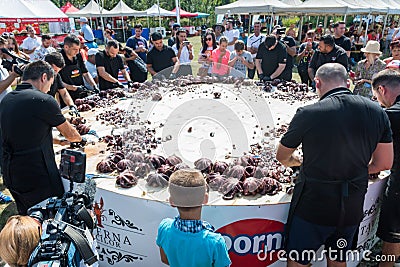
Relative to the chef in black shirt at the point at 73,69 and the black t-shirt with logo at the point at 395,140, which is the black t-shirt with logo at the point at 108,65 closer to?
the chef in black shirt at the point at 73,69

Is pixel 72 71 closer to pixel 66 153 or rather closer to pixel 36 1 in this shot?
pixel 66 153

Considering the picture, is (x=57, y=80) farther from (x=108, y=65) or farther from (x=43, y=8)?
(x=43, y=8)

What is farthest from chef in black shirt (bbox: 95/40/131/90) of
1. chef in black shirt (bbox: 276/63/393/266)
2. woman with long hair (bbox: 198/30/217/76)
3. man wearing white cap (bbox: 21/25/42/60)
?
man wearing white cap (bbox: 21/25/42/60)

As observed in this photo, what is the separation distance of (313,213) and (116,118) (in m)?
3.60

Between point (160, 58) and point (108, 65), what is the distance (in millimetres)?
1135

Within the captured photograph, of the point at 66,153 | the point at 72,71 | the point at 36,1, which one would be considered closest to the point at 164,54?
the point at 72,71

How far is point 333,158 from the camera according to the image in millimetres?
2541

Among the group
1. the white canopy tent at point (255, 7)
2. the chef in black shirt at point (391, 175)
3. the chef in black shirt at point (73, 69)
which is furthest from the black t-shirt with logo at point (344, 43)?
the white canopy tent at point (255, 7)

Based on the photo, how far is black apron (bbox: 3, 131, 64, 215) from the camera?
313 centimetres

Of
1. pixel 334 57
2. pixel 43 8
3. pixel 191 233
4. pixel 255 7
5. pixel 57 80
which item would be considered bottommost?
pixel 191 233

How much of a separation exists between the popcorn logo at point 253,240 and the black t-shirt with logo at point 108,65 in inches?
187

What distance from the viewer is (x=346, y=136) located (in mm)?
2477

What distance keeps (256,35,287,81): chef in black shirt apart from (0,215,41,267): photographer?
21.5ft

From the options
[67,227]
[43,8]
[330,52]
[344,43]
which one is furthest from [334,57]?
[43,8]
